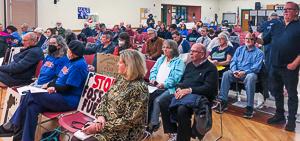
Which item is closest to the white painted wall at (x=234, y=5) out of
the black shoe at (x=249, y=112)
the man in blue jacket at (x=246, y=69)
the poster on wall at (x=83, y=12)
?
the poster on wall at (x=83, y=12)

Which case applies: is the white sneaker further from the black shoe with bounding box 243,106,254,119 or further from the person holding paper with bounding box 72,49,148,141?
the black shoe with bounding box 243,106,254,119

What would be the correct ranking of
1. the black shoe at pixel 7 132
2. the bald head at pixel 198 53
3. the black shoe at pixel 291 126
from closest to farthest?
the black shoe at pixel 7 132
the bald head at pixel 198 53
the black shoe at pixel 291 126

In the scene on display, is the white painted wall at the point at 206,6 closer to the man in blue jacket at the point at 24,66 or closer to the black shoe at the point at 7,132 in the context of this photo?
the man in blue jacket at the point at 24,66

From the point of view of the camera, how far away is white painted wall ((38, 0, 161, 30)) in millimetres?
12734

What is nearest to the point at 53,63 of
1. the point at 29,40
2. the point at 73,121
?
the point at 29,40

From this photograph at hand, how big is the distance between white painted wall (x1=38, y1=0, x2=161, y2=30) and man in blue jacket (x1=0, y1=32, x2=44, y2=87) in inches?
331

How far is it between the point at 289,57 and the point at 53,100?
8.98 ft

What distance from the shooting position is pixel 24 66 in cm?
445

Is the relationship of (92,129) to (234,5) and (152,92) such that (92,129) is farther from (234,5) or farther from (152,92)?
(234,5)

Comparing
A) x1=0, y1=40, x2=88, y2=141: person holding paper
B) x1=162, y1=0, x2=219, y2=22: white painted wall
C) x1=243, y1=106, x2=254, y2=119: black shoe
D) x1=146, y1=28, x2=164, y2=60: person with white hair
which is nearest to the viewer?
x1=0, y1=40, x2=88, y2=141: person holding paper

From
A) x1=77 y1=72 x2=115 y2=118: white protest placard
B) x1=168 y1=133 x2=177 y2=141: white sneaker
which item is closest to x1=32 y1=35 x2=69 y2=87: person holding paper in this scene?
x1=77 y1=72 x2=115 y2=118: white protest placard

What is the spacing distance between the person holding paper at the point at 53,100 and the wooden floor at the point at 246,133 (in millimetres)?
1071

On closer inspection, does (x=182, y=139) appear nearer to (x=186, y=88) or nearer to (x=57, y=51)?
(x=186, y=88)

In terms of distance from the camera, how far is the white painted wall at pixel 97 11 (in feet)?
41.8
